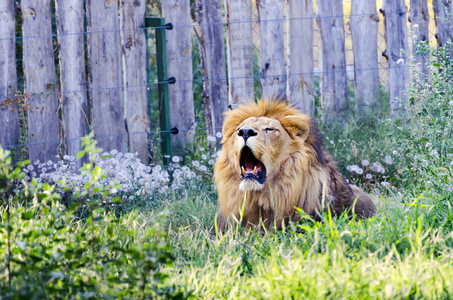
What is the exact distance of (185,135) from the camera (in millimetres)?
5895

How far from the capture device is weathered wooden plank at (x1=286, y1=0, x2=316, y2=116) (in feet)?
19.5

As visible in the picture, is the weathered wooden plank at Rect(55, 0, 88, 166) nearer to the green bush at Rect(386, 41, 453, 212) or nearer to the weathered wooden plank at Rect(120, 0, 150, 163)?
the weathered wooden plank at Rect(120, 0, 150, 163)

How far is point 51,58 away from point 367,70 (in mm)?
3040

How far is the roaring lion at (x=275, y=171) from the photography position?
374 cm

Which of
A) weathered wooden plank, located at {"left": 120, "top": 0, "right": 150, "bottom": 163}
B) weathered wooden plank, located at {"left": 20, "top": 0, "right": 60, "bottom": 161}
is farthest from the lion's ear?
weathered wooden plank, located at {"left": 20, "top": 0, "right": 60, "bottom": 161}

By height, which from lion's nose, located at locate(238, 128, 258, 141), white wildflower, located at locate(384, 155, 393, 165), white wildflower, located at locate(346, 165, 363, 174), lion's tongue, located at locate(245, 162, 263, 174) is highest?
lion's nose, located at locate(238, 128, 258, 141)

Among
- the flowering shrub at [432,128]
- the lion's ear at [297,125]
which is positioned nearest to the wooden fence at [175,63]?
the flowering shrub at [432,128]

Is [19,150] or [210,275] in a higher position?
[19,150]

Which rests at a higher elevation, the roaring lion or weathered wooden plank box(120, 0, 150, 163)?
weathered wooden plank box(120, 0, 150, 163)

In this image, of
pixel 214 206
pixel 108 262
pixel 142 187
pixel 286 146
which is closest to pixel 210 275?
pixel 108 262

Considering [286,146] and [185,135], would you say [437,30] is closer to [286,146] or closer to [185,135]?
[185,135]

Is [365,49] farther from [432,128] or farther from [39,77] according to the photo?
[39,77]

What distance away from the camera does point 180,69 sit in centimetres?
582

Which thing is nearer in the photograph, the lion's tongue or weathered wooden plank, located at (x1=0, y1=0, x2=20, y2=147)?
the lion's tongue
